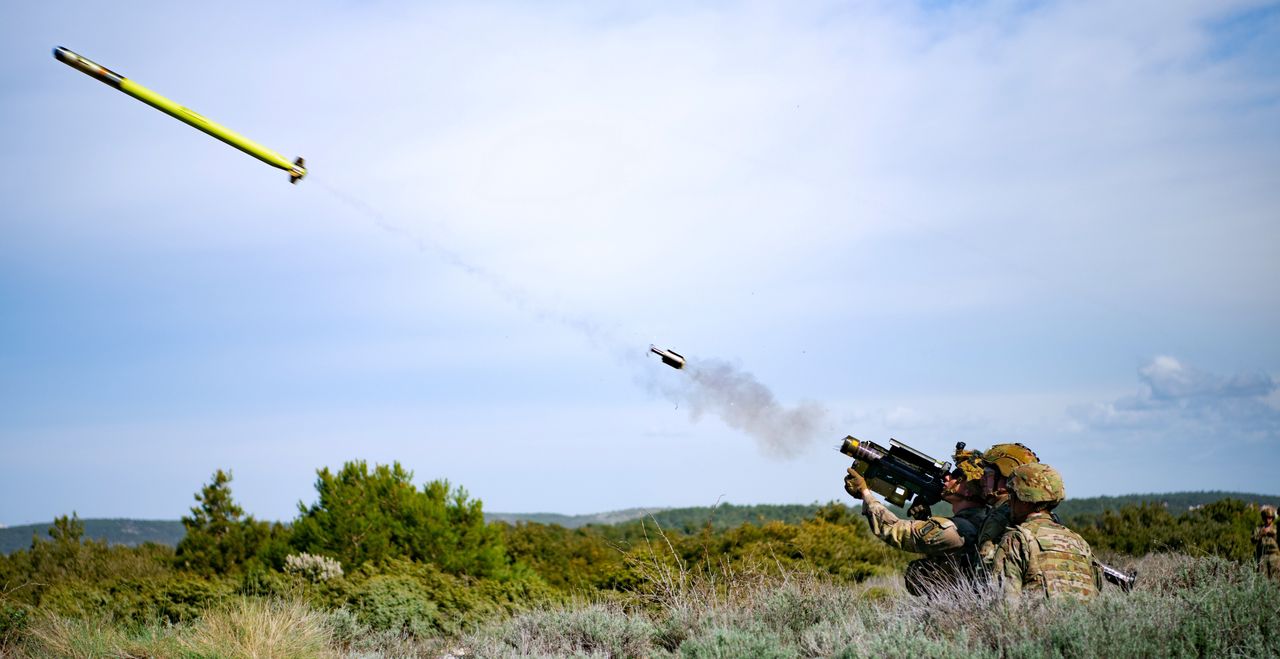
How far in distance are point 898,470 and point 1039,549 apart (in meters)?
2.04

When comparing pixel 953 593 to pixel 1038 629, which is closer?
pixel 1038 629

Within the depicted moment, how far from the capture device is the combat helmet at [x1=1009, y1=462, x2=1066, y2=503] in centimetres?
886

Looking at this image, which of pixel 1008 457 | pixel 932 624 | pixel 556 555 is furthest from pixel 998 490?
pixel 556 555

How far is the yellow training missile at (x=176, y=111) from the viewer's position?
16.2 meters

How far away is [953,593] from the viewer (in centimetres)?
945

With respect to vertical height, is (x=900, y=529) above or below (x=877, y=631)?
above

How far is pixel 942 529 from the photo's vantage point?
9844 millimetres

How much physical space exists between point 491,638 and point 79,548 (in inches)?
928

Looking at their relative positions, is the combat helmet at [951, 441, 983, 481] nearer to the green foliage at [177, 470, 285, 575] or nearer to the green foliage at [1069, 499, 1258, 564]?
the green foliage at [1069, 499, 1258, 564]

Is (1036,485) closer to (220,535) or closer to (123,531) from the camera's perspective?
(220,535)

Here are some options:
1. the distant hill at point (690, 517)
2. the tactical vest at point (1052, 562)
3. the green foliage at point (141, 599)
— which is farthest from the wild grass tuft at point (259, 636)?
the distant hill at point (690, 517)

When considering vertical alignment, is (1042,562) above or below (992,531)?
below

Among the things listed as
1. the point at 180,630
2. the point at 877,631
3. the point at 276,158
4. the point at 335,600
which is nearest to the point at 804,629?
the point at 877,631

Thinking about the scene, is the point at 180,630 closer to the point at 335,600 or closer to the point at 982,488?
the point at 335,600
